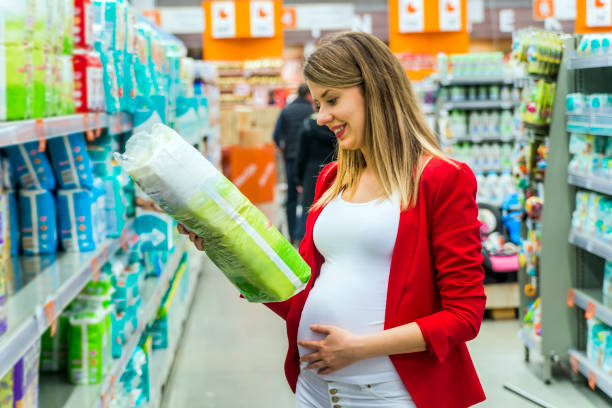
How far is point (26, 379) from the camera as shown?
6.38 feet

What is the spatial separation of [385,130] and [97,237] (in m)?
1.35

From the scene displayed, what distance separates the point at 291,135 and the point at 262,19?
588 centimetres

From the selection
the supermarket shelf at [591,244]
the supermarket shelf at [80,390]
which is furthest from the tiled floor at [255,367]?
the supermarket shelf at [80,390]

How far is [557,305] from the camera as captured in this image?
421 cm

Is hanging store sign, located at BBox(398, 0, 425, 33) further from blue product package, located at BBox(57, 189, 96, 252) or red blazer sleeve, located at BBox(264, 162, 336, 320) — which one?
red blazer sleeve, located at BBox(264, 162, 336, 320)

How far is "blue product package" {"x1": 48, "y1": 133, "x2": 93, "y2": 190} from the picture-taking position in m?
2.57

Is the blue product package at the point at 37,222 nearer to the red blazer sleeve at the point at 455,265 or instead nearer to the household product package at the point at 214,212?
the household product package at the point at 214,212

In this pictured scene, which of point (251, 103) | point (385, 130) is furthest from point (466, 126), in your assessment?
point (251, 103)

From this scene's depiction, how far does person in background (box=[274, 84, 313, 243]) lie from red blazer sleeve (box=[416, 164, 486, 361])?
252 inches

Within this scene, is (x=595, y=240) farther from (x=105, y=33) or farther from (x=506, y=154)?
(x=506, y=154)

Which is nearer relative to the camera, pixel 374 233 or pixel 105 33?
pixel 374 233

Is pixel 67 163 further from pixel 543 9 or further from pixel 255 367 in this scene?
pixel 543 9

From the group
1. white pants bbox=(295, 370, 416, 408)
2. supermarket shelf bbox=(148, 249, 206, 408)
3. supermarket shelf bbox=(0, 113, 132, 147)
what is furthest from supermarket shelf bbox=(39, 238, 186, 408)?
white pants bbox=(295, 370, 416, 408)

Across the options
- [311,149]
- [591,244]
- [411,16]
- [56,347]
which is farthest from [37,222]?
[411,16]
